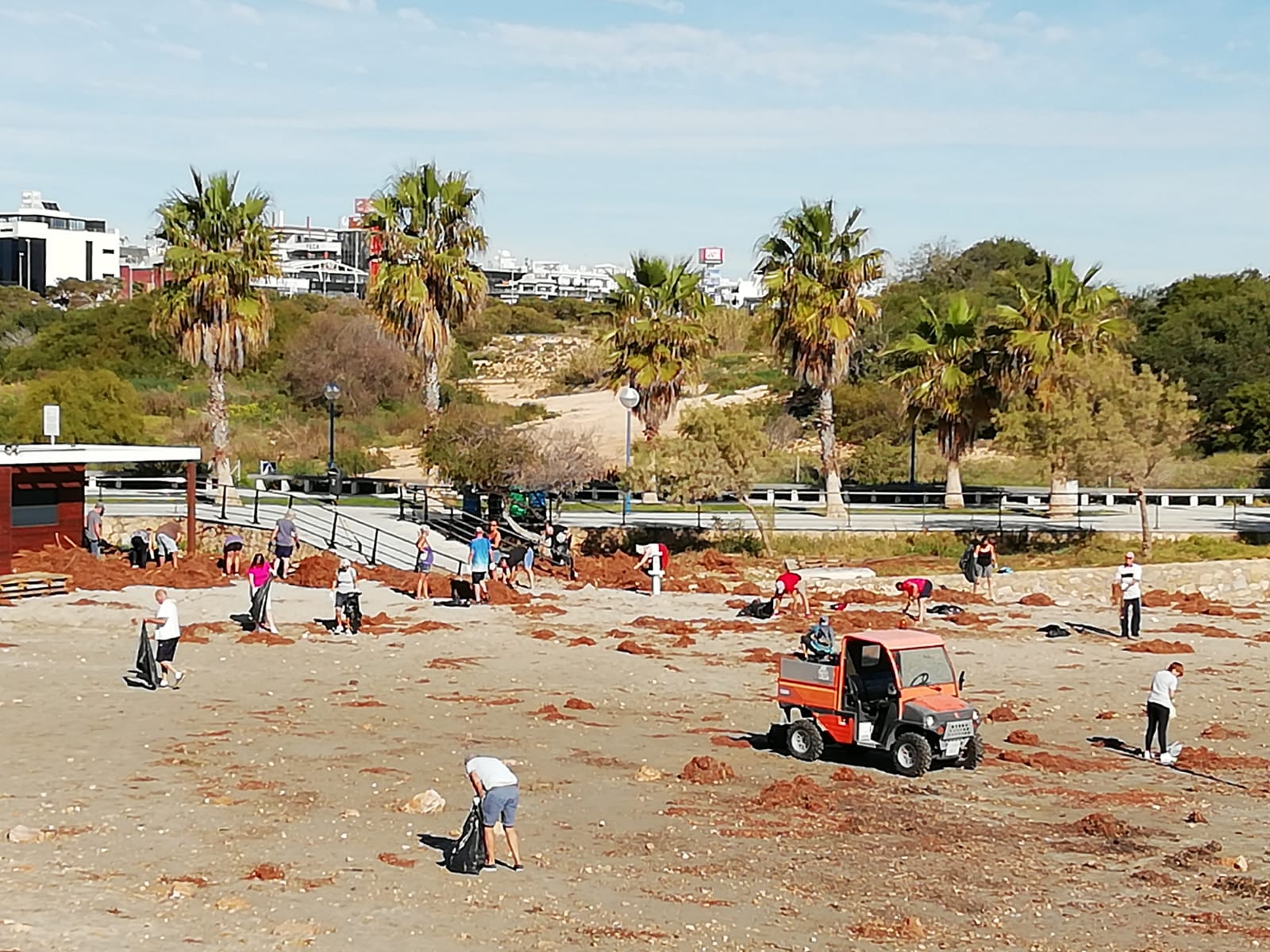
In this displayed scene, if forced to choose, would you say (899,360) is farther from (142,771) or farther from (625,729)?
(142,771)

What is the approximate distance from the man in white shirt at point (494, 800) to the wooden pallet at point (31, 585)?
20.3 meters

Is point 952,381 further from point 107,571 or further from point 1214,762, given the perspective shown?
point 1214,762

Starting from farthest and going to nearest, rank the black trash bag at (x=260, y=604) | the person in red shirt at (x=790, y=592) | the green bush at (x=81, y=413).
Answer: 1. the green bush at (x=81, y=413)
2. the person in red shirt at (x=790, y=592)
3. the black trash bag at (x=260, y=604)

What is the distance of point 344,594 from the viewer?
94.1 feet

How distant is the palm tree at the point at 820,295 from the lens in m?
44.7

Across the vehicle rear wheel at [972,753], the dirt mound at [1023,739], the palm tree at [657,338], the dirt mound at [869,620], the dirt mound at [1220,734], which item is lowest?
the dirt mound at [1220,734]

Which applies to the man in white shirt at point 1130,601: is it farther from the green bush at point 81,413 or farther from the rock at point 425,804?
the green bush at point 81,413

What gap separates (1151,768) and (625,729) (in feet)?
21.9

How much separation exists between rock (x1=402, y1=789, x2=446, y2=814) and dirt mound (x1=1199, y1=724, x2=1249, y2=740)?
11118 millimetres

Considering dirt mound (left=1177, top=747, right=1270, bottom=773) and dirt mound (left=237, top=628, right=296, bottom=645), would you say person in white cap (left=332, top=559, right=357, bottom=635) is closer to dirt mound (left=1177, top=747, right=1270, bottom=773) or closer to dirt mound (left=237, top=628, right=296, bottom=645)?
dirt mound (left=237, top=628, right=296, bottom=645)

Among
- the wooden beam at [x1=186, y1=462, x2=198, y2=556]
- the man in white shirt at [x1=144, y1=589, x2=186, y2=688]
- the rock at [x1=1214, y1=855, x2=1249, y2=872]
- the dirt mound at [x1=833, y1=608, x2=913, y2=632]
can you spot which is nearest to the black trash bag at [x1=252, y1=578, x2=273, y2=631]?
the man in white shirt at [x1=144, y1=589, x2=186, y2=688]

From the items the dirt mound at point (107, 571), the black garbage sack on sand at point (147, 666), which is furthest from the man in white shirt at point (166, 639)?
the dirt mound at point (107, 571)

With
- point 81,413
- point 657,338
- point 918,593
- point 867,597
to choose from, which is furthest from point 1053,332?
point 81,413

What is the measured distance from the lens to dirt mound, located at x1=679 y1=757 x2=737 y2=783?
59.8 feet
